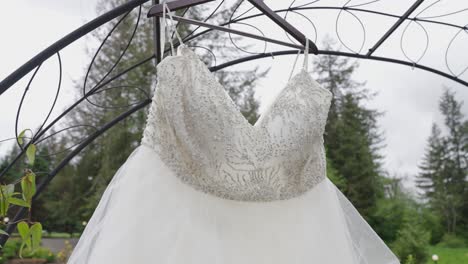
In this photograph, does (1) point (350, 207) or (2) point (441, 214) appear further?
(2) point (441, 214)

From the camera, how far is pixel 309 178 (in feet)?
4.27

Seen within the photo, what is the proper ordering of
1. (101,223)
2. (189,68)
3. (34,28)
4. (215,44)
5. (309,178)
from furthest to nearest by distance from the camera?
(215,44) < (34,28) < (309,178) < (189,68) < (101,223)

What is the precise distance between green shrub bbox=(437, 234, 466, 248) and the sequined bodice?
41.4 feet

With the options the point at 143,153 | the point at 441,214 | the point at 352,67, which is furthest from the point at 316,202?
the point at 441,214

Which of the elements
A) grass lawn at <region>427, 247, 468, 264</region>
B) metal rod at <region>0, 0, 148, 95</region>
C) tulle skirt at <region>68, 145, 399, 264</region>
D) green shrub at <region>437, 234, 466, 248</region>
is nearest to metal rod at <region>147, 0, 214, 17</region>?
metal rod at <region>0, 0, 148, 95</region>

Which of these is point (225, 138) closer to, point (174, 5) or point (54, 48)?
point (174, 5)

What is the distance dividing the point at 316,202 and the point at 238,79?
28.0ft

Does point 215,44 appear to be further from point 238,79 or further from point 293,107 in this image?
point 293,107

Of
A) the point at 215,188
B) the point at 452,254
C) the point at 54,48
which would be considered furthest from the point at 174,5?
the point at 452,254

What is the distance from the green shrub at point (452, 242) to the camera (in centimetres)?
1206

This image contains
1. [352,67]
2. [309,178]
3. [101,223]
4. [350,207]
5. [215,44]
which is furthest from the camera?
[352,67]

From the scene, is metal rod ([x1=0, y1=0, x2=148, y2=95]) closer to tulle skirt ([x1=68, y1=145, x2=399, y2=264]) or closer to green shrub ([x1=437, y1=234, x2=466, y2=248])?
tulle skirt ([x1=68, y1=145, x2=399, y2=264])

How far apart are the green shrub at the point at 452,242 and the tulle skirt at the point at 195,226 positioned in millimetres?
12492

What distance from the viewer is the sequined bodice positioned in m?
1.13
